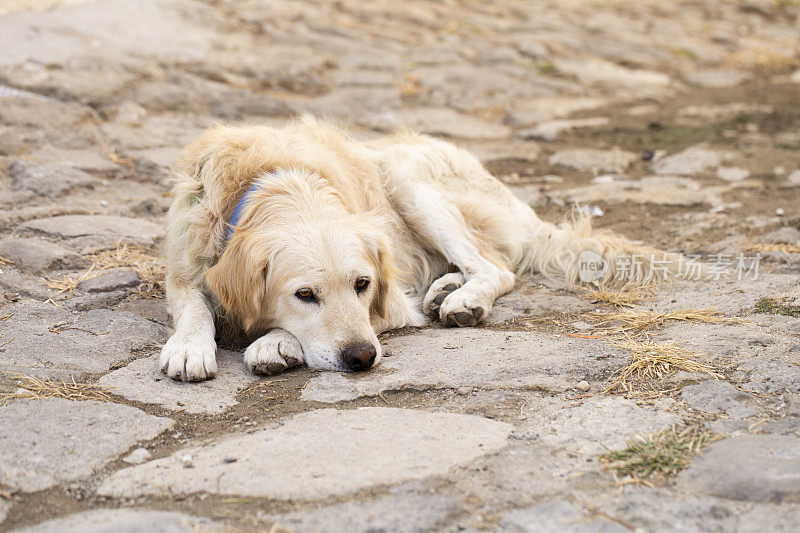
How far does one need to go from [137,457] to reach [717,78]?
938cm

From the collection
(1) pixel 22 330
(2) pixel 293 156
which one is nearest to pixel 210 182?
(2) pixel 293 156

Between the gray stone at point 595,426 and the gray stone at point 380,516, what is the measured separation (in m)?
0.49

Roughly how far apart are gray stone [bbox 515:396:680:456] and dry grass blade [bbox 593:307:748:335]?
85 cm

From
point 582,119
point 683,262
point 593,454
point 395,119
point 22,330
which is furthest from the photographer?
point 582,119

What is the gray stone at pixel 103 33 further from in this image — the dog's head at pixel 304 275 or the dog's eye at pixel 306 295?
the dog's eye at pixel 306 295

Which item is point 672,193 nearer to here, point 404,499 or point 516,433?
point 516,433

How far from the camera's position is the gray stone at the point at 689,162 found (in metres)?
6.36

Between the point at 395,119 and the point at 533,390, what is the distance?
4.95m

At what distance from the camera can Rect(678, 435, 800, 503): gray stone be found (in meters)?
2.03

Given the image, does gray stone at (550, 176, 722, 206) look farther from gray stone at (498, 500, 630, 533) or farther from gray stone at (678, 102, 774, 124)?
gray stone at (498, 500, 630, 533)

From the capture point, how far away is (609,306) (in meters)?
3.90

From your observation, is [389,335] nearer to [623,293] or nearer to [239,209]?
[239,209]

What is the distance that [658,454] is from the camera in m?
2.22

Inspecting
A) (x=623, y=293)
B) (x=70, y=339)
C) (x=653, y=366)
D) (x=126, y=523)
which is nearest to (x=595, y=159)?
(x=623, y=293)
